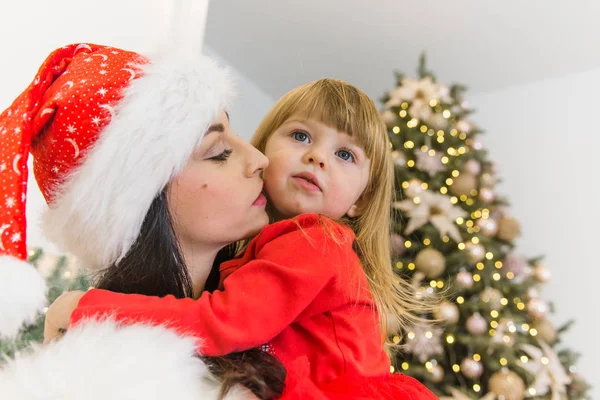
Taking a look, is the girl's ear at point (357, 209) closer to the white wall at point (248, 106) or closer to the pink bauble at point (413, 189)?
the pink bauble at point (413, 189)

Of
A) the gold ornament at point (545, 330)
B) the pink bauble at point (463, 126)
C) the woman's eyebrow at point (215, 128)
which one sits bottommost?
the gold ornament at point (545, 330)

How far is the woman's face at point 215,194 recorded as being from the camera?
0.76m

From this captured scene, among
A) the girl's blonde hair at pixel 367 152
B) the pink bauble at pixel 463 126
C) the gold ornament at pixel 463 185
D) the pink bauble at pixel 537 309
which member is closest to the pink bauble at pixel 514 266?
the pink bauble at pixel 537 309

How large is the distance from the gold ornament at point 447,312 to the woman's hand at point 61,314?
55.5 inches

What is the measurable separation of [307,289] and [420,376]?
4.44ft

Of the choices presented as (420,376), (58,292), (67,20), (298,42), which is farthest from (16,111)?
(298,42)

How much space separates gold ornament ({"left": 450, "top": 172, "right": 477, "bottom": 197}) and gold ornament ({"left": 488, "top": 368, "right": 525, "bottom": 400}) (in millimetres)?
Answer: 730

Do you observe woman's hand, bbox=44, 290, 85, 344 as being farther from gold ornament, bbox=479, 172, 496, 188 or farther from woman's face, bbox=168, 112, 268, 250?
gold ornament, bbox=479, 172, 496, 188

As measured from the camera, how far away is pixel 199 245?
0.80m

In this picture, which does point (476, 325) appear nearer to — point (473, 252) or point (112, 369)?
point (473, 252)

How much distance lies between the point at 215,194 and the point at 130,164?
0.13 m

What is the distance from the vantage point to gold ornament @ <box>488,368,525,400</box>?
1818 millimetres

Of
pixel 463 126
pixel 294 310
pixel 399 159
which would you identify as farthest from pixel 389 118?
pixel 294 310

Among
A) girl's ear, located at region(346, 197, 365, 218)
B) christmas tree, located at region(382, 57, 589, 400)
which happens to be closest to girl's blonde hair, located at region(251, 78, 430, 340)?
girl's ear, located at region(346, 197, 365, 218)
